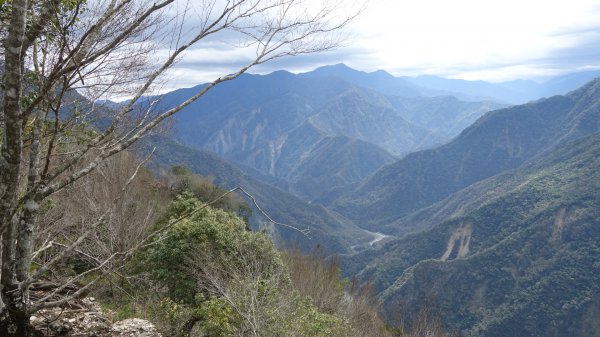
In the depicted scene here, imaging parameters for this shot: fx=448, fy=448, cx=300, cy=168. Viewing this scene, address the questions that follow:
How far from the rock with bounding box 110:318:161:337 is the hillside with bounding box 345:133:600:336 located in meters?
77.2

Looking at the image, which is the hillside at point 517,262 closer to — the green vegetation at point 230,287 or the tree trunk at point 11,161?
the green vegetation at point 230,287

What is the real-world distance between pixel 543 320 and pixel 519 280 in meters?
15.9

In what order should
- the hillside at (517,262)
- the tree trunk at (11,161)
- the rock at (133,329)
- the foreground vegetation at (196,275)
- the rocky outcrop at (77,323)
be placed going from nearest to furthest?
the tree trunk at (11,161)
the rocky outcrop at (77,323)
the rock at (133,329)
the foreground vegetation at (196,275)
the hillside at (517,262)

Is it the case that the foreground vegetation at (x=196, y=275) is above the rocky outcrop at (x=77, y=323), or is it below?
below

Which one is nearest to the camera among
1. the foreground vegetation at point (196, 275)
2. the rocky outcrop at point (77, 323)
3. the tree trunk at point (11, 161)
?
the tree trunk at point (11, 161)

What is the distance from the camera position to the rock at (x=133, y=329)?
281 inches

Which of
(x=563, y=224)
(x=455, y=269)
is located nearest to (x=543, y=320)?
(x=455, y=269)

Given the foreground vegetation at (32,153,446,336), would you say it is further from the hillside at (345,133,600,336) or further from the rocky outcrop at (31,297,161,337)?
the hillside at (345,133,600,336)

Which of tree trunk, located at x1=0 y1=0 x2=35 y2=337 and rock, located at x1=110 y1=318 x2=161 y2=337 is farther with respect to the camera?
rock, located at x1=110 y1=318 x2=161 y2=337

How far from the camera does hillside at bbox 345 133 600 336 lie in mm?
95500

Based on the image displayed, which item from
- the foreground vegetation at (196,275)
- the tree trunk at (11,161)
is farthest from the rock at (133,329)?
the tree trunk at (11,161)

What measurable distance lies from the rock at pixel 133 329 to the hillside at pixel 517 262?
253 feet

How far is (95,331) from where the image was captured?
21.2ft

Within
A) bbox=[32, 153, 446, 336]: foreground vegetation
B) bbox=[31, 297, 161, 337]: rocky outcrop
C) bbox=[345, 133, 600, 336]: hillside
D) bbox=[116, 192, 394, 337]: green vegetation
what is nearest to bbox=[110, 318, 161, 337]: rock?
bbox=[31, 297, 161, 337]: rocky outcrop
